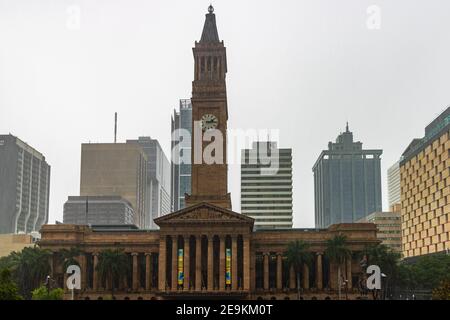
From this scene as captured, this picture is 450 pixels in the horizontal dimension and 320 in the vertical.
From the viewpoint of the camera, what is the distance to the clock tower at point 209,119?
149375 mm

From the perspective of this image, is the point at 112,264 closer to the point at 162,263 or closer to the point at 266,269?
the point at 162,263

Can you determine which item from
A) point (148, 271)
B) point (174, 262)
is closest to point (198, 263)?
point (174, 262)

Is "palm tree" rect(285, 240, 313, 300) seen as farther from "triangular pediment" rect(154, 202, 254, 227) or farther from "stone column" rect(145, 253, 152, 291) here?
"stone column" rect(145, 253, 152, 291)

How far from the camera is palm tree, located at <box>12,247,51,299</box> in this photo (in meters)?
135

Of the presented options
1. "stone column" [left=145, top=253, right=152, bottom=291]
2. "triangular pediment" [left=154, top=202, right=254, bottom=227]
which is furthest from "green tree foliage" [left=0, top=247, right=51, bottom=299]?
"triangular pediment" [left=154, top=202, right=254, bottom=227]

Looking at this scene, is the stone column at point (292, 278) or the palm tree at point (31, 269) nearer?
the palm tree at point (31, 269)

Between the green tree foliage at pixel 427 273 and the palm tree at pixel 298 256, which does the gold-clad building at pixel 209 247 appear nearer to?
the palm tree at pixel 298 256

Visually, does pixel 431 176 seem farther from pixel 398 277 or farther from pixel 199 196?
pixel 199 196

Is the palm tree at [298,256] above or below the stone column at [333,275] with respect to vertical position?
above

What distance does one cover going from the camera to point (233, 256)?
139625mm

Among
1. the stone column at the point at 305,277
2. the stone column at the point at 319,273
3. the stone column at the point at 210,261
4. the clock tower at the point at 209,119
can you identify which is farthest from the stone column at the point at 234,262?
the stone column at the point at 319,273

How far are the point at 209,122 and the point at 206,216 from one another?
23271mm

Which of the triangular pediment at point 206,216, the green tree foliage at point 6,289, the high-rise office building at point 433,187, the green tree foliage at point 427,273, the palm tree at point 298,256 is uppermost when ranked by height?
the high-rise office building at point 433,187
